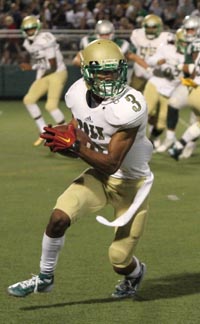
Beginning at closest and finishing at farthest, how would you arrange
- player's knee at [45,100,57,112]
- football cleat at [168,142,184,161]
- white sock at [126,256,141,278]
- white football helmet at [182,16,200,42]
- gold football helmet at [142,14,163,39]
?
white sock at [126,256,141,278] → football cleat at [168,142,184,161] → white football helmet at [182,16,200,42] → player's knee at [45,100,57,112] → gold football helmet at [142,14,163,39]

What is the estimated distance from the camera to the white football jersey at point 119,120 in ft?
16.0

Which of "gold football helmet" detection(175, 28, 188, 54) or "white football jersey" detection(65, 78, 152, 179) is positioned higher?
"white football jersey" detection(65, 78, 152, 179)

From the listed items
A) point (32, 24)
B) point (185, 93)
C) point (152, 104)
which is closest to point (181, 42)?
point (185, 93)

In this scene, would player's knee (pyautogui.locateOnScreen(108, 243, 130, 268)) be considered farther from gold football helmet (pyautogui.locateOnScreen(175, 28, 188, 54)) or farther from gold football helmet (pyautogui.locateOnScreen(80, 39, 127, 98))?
gold football helmet (pyautogui.locateOnScreen(175, 28, 188, 54))

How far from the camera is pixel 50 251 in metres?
5.04

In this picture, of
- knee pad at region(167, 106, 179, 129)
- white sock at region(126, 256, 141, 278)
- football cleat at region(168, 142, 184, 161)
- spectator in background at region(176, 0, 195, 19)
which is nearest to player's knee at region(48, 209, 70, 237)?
white sock at region(126, 256, 141, 278)

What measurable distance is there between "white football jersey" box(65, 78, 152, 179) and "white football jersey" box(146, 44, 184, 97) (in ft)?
19.4

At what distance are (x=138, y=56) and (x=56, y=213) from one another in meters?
7.40

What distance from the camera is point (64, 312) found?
204 inches

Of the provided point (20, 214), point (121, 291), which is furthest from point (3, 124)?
point (121, 291)

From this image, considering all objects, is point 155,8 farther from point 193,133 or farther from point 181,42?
point 193,133

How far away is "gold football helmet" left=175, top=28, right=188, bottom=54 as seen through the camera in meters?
11.0

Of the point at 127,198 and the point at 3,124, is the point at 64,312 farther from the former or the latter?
the point at 3,124

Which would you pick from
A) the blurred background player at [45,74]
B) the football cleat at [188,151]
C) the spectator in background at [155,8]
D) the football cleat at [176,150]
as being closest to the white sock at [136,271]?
the football cleat at [176,150]
